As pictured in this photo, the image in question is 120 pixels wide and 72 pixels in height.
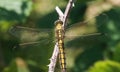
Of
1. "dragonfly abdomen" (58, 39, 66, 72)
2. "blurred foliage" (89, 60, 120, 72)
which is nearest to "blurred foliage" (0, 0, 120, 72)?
"blurred foliage" (89, 60, 120, 72)

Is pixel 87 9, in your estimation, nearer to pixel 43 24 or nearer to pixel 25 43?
pixel 43 24

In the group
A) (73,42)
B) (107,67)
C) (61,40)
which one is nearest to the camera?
(61,40)

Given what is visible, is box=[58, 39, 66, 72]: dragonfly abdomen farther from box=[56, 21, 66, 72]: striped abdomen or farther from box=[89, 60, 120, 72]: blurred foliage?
box=[89, 60, 120, 72]: blurred foliage

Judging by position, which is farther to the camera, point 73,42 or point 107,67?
point 73,42

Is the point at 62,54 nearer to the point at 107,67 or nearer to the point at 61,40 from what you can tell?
the point at 61,40

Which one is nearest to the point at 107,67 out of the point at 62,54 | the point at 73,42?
the point at 73,42

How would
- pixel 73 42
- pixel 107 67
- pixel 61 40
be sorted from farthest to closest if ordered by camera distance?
1. pixel 73 42
2. pixel 107 67
3. pixel 61 40

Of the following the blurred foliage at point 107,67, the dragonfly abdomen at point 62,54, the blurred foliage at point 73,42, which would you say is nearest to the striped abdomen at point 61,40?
the dragonfly abdomen at point 62,54

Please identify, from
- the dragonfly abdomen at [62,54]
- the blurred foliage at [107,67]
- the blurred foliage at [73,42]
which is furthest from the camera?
the blurred foliage at [73,42]

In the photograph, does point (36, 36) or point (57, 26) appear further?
point (36, 36)

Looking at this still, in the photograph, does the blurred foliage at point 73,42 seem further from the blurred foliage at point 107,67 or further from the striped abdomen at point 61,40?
the striped abdomen at point 61,40

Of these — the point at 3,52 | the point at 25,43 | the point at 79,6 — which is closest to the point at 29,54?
the point at 3,52
